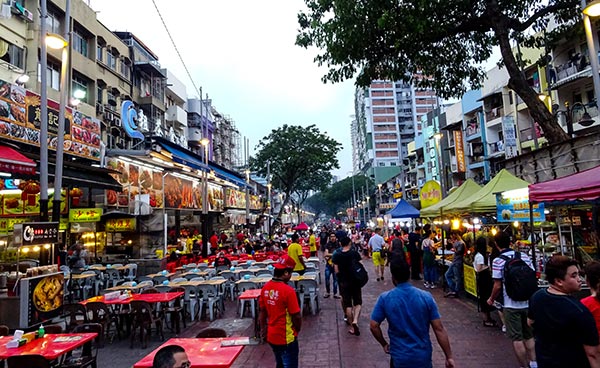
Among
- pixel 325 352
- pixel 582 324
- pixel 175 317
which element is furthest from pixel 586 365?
pixel 175 317

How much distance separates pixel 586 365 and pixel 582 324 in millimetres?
317

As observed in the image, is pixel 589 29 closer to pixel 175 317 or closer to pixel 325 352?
pixel 325 352

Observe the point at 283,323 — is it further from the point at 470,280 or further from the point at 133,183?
the point at 133,183

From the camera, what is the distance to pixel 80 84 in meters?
21.2

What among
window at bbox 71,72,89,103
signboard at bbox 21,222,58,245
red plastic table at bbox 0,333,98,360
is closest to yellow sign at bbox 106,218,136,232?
window at bbox 71,72,89,103

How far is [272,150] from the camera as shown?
3844 cm

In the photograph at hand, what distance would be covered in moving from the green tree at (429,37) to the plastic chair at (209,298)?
6965 mm

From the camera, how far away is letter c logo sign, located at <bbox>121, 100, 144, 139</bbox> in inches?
754

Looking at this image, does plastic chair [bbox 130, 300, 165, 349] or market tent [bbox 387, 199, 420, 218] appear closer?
plastic chair [bbox 130, 300, 165, 349]

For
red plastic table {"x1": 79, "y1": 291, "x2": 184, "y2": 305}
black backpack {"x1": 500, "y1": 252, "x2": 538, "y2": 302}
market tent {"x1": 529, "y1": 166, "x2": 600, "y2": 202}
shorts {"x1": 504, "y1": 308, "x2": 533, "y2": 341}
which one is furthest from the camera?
red plastic table {"x1": 79, "y1": 291, "x2": 184, "y2": 305}

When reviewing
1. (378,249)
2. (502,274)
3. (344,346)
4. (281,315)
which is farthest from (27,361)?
(378,249)

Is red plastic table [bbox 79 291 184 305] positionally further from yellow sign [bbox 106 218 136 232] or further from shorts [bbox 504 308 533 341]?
yellow sign [bbox 106 218 136 232]

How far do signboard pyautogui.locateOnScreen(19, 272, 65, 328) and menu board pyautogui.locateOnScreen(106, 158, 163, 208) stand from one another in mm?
8841

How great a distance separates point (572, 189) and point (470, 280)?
4.81 m
